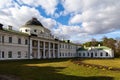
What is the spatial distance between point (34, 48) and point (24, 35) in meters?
7.15

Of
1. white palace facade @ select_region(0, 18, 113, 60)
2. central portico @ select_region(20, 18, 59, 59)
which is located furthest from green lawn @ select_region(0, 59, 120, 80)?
central portico @ select_region(20, 18, 59, 59)

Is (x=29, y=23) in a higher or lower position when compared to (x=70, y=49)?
higher

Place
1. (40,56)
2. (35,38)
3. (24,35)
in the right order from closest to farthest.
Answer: (24,35) < (35,38) < (40,56)

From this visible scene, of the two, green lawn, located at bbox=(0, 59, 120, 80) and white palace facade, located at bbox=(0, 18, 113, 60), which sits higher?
white palace facade, located at bbox=(0, 18, 113, 60)

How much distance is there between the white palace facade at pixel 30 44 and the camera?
135 feet

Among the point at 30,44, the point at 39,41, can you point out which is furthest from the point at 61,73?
the point at 39,41

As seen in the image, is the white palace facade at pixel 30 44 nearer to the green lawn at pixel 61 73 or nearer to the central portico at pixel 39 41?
the central portico at pixel 39 41

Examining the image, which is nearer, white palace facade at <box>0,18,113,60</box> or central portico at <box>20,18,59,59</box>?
white palace facade at <box>0,18,113,60</box>

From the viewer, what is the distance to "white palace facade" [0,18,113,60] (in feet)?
135

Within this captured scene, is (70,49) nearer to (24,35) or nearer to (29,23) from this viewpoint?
(29,23)

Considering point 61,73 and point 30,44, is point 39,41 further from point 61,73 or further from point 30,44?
point 61,73

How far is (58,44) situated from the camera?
67500 mm

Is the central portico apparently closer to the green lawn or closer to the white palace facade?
the white palace facade

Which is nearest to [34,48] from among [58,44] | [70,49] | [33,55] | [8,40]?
[33,55]
